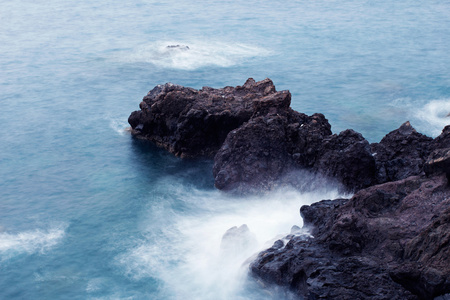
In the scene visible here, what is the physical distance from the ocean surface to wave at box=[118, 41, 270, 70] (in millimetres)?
226

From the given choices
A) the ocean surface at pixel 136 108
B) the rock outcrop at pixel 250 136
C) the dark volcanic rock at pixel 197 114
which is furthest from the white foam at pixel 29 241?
the dark volcanic rock at pixel 197 114

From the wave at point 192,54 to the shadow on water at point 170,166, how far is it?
19.3 meters

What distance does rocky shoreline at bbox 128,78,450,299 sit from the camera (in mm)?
21756

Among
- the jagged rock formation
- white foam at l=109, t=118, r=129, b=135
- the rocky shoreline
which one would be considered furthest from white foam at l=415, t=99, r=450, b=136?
white foam at l=109, t=118, r=129, b=135

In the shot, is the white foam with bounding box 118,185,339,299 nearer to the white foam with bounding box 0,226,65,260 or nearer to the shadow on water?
the shadow on water

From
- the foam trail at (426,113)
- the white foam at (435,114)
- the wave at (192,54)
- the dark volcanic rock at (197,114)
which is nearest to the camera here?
the dark volcanic rock at (197,114)

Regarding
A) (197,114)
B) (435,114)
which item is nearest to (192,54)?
(197,114)

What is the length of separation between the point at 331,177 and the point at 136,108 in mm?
23095

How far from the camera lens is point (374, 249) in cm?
2327

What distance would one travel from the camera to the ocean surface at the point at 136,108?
2919 cm

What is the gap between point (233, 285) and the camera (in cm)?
2673

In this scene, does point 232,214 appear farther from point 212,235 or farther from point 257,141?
point 257,141

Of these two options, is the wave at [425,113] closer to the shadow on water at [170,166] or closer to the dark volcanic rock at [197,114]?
the dark volcanic rock at [197,114]

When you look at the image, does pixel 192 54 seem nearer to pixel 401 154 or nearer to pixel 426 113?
pixel 426 113
